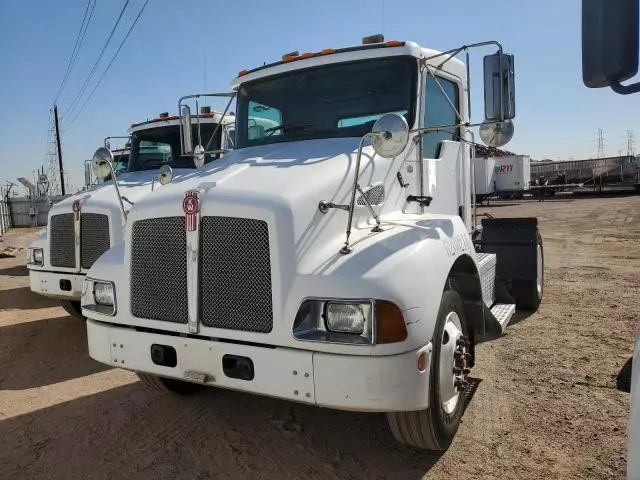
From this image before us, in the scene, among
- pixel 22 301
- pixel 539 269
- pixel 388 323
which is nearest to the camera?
pixel 388 323

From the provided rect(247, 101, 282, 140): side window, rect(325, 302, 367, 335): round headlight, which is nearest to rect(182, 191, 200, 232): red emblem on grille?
rect(325, 302, 367, 335): round headlight

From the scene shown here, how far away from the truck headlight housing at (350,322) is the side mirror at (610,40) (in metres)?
1.36

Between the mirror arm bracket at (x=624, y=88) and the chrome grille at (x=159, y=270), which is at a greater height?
the mirror arm bracket at (x=624, y=88)

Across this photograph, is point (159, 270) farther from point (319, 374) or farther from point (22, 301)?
point (22, 301)

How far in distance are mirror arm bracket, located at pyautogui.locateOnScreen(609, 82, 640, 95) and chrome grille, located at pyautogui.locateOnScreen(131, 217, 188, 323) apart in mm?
2287

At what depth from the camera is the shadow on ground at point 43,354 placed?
16.5 ft

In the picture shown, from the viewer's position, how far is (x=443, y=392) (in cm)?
313

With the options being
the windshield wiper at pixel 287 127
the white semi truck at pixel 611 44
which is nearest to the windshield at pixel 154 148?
the windshield wiper at pixel 287 127

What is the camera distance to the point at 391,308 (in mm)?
2627

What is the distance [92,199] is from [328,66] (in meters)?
3.57

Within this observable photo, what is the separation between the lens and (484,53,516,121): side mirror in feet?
12.1

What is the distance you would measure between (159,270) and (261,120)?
6.39ft

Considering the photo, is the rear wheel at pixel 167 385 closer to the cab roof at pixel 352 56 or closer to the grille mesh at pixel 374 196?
the grille mesh at pixel 374 196

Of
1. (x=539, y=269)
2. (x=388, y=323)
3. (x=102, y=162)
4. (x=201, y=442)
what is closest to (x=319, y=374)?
(x=388, y=323)
